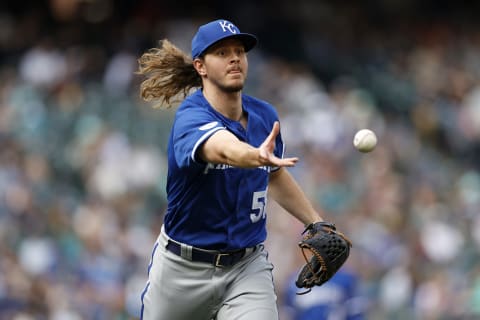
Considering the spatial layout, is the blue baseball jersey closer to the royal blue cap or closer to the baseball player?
the baseball player

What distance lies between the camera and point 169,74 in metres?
6.38

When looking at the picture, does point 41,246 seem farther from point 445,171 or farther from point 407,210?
point 445,171

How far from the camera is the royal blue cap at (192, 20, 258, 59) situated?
5750 mm

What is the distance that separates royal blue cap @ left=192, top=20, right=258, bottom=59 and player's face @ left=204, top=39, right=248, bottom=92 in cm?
5

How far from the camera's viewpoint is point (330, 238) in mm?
5883

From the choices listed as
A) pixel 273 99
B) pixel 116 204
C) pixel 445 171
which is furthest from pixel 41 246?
pixel 445 171

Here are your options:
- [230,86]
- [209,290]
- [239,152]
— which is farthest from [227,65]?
[209,290]

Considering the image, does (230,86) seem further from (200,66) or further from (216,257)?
(216,257)

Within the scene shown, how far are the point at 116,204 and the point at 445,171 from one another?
4546 millimetres

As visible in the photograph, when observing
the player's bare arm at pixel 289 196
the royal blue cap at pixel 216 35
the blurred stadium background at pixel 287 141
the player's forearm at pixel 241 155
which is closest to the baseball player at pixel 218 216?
the royal blue cap at pixel 216 35

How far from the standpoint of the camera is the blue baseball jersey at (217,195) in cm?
576

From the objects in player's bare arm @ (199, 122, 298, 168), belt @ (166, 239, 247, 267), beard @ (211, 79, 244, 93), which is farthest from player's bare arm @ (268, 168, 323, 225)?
player's bare arm @ (199, 122, 298, 168)

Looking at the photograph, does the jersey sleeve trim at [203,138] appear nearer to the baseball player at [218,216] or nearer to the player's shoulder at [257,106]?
the baseball player at [218,216]

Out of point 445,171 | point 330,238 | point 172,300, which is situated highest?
point 330,238
